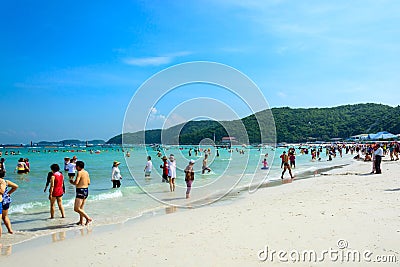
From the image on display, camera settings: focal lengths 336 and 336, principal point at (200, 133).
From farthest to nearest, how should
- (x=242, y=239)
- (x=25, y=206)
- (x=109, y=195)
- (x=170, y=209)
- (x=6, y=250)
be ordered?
(x=109, y=195) → (x=25, y=206) → (x=170, y=209) → (x=6, y=250) → (x=242, y=239)

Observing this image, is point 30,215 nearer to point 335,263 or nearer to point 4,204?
point 4,204

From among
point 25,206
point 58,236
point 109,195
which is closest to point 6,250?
point 58,236

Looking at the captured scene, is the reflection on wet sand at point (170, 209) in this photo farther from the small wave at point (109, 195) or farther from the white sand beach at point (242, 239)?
the small wave at point (109, 195)

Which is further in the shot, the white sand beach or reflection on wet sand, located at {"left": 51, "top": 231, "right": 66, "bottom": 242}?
reflection on wet sand, located at {"left": 51, "top": 231, "right": 66, "bottom": 242}

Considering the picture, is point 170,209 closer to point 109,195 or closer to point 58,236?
point 58,236

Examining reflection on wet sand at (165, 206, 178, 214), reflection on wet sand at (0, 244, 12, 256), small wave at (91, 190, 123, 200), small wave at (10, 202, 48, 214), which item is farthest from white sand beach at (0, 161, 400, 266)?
small wave at (91, 190, 123, 200)

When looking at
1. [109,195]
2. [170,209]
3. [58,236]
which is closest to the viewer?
[58,236]

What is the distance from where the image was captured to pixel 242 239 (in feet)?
22.4

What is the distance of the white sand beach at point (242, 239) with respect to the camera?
5727 millimetres

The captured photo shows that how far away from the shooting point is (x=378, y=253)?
548 centimetres

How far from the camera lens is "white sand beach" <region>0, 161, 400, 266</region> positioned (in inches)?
225

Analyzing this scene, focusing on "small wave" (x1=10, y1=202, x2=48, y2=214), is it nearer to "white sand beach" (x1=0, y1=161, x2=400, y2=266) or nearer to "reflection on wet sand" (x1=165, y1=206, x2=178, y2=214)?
"reflection on wet sand" (x1=165, y1=206, x2=178, y2=214)

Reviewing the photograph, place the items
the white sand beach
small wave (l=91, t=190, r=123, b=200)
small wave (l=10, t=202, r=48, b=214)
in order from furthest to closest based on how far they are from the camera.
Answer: small wave (l=91, t=190, r=123, b=200) < small wave (l=10, t=202, r=48, b=214) < the white sand beach

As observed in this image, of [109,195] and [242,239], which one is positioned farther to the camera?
[109,195]
